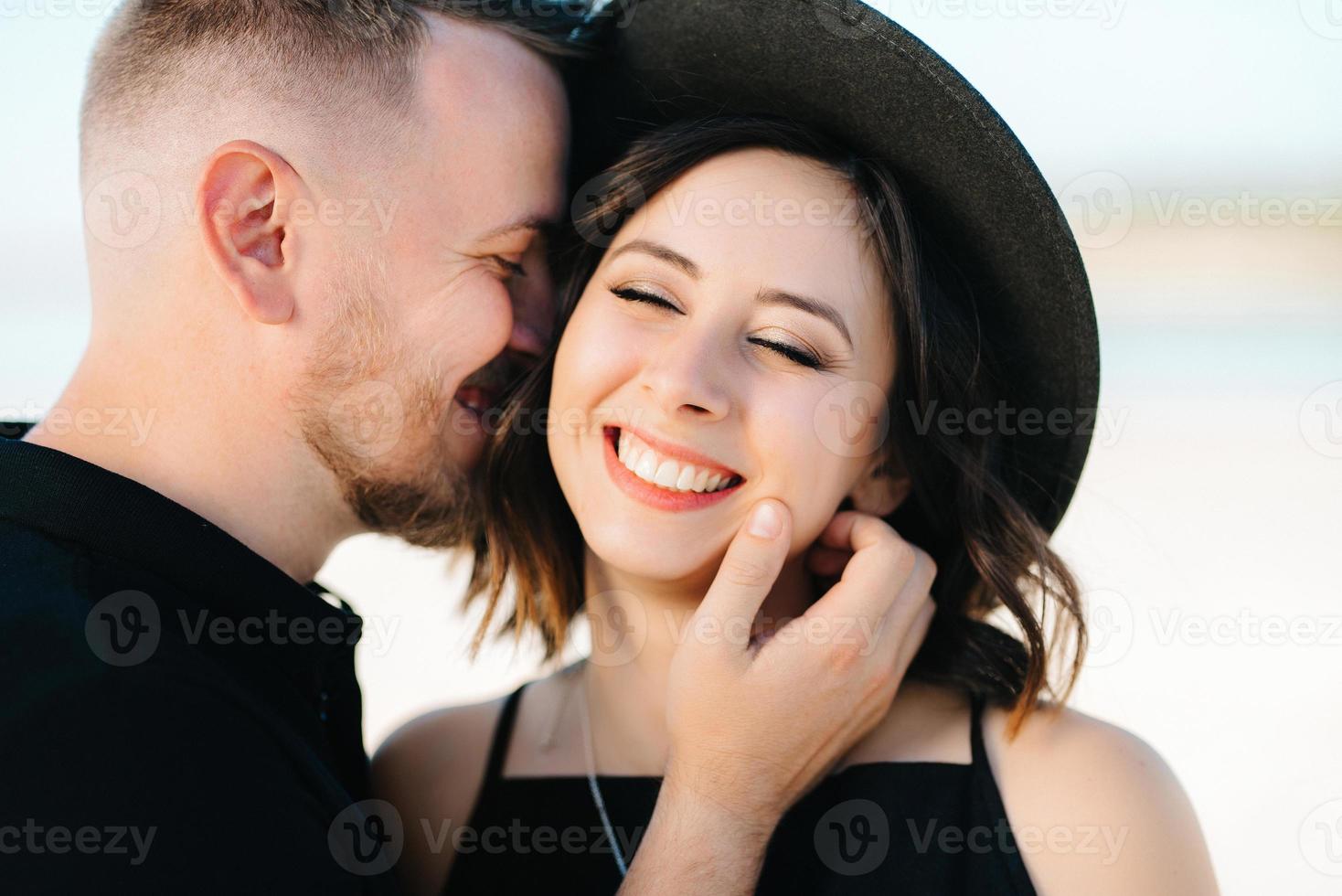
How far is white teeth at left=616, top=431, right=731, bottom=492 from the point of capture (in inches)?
86.2

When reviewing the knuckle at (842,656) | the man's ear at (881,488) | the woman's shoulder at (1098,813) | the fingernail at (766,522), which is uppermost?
the man's ear at (881,488)

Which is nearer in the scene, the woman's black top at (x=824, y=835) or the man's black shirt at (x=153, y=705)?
the man's black shirt at (x=153, y=705)

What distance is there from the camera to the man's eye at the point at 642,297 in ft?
7.40

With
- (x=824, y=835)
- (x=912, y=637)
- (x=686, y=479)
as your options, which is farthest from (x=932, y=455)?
(x=824, y=835)

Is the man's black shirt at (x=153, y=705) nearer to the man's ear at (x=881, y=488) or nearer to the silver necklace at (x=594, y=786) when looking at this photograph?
the silver necklace at (x=594, y=786)

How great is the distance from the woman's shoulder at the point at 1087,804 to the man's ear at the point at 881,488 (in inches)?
20.8

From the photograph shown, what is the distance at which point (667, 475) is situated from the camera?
220 centimetres

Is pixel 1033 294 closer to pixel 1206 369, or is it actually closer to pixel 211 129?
pixel 211 129

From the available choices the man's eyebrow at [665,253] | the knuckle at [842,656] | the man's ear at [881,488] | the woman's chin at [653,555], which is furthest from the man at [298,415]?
the man's eyebrow at [665,253]

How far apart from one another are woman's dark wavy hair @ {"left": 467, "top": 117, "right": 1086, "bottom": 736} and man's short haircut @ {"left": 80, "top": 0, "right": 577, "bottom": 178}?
0.53 meters

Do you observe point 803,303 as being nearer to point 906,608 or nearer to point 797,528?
point 797,528

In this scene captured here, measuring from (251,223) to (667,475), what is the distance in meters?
1.01

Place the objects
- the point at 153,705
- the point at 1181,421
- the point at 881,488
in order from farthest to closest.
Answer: the point at 1181,421 → the point at 881,488 → the point at 153,705

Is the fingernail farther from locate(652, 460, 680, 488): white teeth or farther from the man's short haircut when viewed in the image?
the man's short haircut
